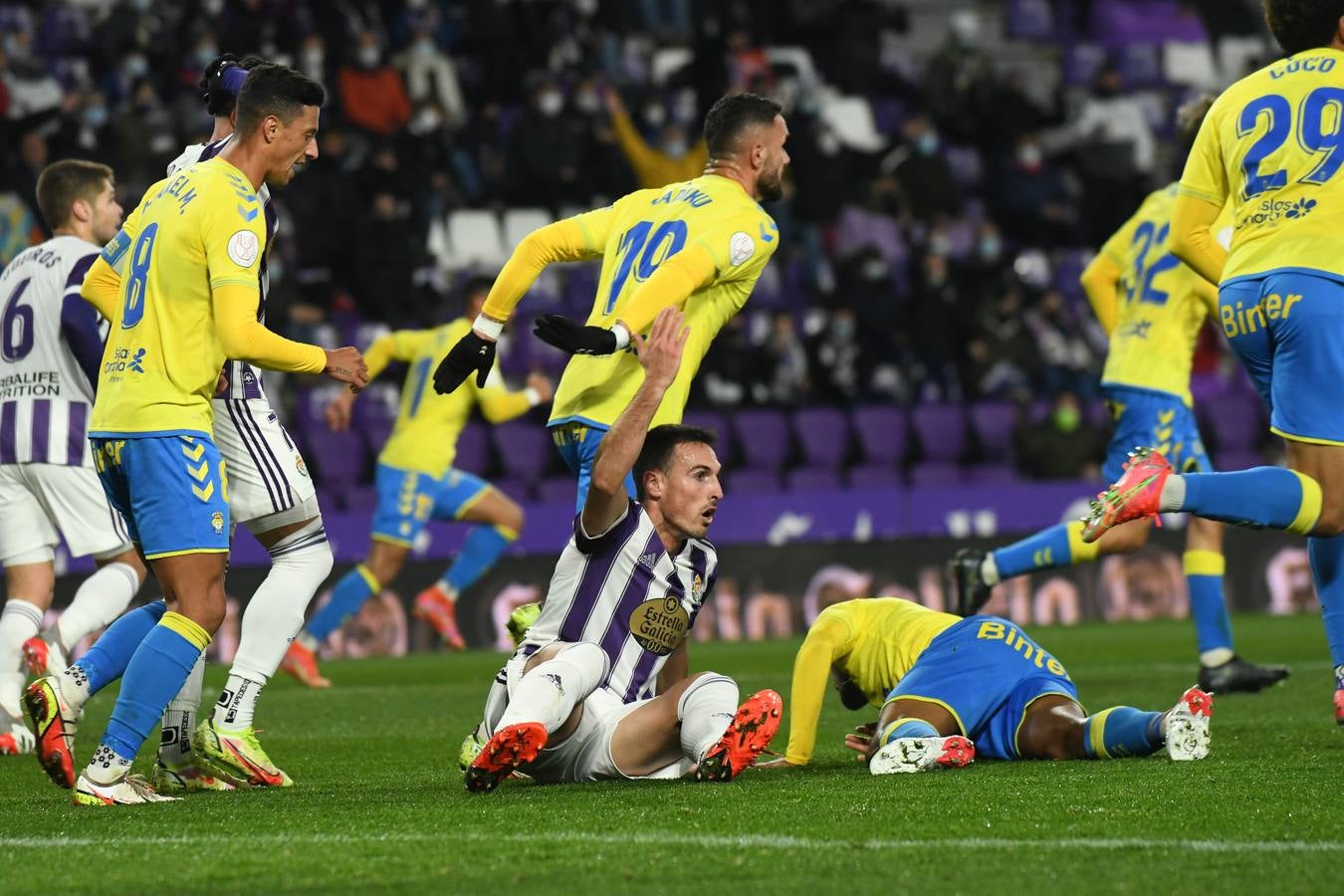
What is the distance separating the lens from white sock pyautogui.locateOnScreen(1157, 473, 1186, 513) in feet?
17.2

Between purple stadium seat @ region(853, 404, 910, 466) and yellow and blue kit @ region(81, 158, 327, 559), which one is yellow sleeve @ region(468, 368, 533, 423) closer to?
purple stadium seat @ region(853, 404, 910, 466)

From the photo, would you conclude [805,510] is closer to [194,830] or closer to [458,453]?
[458,453]

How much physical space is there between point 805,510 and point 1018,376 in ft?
10.4

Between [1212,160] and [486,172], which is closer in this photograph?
[1212,160]

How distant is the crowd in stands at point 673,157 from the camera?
55.0ft

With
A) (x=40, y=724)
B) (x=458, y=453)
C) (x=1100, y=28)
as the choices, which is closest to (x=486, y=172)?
(x=458, y=453)

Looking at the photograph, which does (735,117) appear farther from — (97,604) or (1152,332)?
(97,604)

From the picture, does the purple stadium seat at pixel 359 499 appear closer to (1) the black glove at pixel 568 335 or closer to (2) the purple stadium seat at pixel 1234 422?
(2) the purple stadium seat at pixel 1234 422

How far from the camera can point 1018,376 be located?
17.9m

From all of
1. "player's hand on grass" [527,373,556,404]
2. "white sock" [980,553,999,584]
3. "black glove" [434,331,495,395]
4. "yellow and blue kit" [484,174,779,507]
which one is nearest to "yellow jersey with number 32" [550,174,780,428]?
"yellow and blue kit" [484,174,779,507]

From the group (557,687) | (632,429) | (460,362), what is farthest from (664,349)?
(557,687)

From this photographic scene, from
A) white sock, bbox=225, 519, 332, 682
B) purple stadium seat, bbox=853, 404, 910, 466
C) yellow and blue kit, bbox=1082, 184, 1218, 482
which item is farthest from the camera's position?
purple stadium seat, bbox=853, 404, 910, 466

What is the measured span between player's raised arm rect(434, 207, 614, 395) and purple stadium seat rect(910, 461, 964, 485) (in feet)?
34.9

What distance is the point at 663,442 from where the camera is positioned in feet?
18.6
